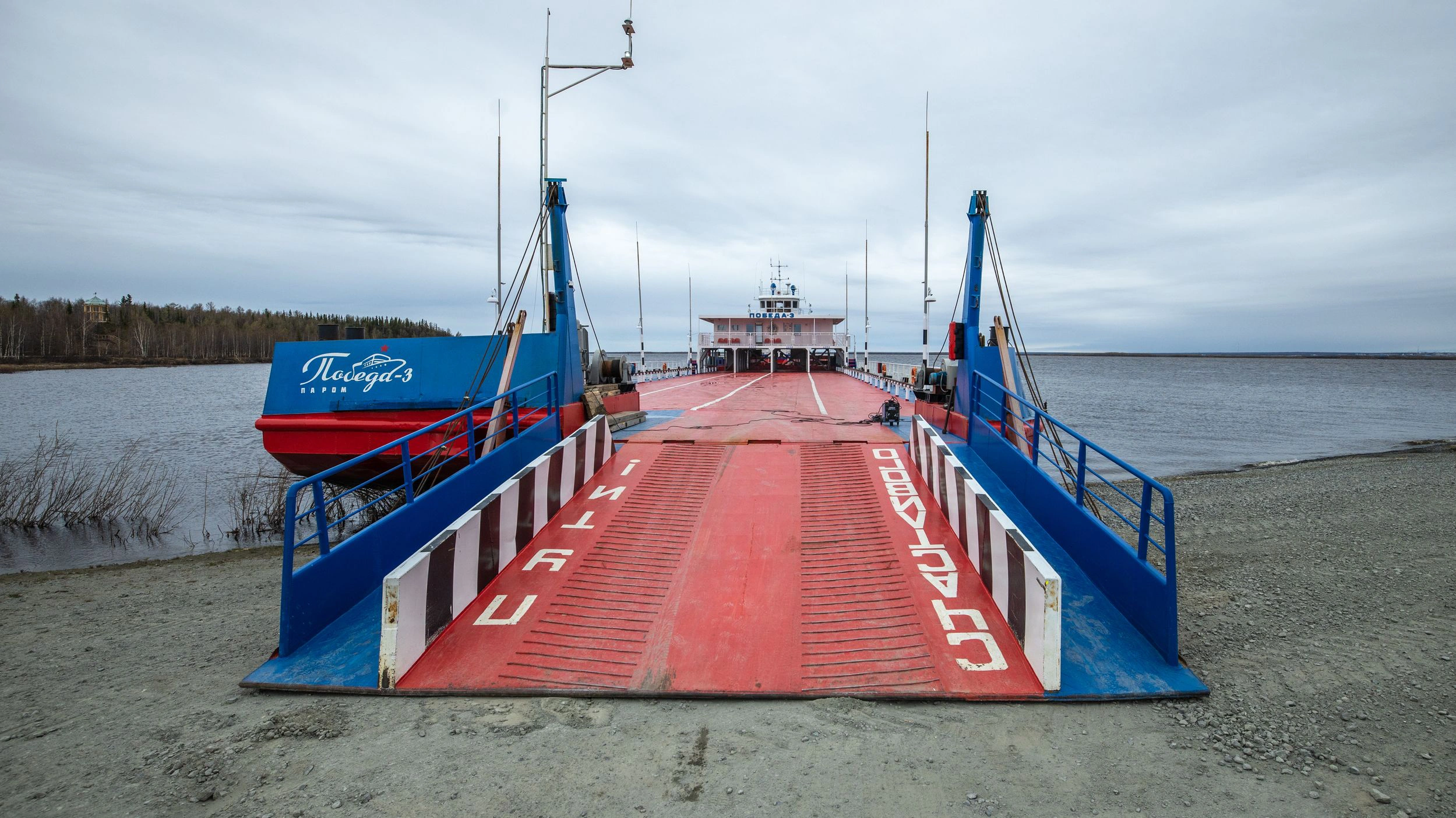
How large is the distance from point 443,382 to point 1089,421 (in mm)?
39275

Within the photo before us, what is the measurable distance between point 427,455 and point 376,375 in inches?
111

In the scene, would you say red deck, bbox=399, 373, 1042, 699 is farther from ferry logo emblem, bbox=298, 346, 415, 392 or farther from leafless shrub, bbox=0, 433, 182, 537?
leafless shrub, bbox=0, 433, 182, 537

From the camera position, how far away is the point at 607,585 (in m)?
5.75

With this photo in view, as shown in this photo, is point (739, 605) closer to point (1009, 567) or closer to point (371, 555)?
point (1009, 567)

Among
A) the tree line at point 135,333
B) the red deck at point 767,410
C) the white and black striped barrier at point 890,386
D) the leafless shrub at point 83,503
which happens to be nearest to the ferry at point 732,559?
the red deck at point 767,410

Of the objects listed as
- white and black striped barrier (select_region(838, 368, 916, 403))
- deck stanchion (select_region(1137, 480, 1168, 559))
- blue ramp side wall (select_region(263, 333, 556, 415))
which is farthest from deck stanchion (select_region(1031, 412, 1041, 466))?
blue ramp side wall (select_region(263, 333, 556, 415))

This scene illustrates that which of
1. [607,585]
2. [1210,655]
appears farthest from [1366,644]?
[607,585]

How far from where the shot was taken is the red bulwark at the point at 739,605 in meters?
4.42

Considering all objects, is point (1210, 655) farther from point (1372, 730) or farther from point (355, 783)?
point (355, 783)

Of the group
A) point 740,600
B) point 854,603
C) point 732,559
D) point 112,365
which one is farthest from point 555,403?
point 112,365

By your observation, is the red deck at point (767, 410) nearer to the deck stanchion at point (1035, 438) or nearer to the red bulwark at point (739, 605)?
the red bulwark at point (739, 605)

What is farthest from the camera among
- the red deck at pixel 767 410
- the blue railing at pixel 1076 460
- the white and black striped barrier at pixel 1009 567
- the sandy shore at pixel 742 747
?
the red deck at pixel 767 410

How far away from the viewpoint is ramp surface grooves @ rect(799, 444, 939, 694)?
14.5 feet

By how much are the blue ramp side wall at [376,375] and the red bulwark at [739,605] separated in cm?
473
